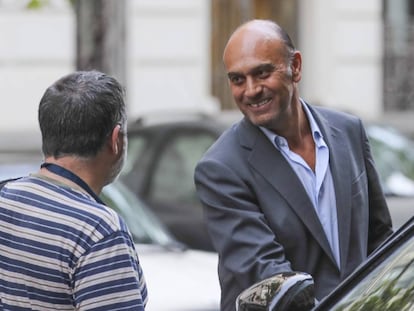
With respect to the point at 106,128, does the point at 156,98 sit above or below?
below

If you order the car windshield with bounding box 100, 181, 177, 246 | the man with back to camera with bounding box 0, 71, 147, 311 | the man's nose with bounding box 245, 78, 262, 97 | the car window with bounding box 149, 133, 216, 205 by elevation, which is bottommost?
the car window with bounding box 149, 133, 216, 205

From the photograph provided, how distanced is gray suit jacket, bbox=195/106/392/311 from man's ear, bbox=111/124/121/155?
2.15ft

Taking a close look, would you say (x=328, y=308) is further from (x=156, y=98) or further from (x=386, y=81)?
(x=386, y=81)

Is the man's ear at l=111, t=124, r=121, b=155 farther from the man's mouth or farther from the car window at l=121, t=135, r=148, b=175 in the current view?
the car window at l=121, t=135, r=148, b=175

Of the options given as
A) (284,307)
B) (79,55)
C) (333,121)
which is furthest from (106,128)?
(79,55)

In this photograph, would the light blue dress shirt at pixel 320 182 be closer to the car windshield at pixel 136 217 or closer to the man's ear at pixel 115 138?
the man's ear at pixel 115 138

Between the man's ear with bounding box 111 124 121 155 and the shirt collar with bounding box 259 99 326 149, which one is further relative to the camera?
the shirt collar with bounding box 259 99 326 149

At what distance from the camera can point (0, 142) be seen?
1681 centimetres

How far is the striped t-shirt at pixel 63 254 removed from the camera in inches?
138

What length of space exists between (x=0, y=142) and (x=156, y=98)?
76.1 inches

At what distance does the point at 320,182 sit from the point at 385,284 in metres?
0.85

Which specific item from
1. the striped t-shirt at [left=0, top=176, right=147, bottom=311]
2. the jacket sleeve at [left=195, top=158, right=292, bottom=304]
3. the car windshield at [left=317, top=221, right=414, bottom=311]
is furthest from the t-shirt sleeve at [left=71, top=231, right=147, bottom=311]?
the jacket sleeve at [left=195, top=158, right=292, bottom=304]

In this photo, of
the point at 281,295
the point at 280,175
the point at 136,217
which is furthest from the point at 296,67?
the point at 136,217

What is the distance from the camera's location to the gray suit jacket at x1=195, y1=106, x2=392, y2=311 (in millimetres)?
4219
